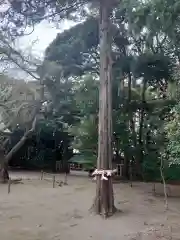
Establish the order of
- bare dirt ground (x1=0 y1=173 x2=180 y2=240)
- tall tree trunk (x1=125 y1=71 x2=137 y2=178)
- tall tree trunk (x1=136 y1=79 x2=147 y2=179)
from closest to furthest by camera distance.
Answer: bare dirt ground (x1=0 y1=173 x2=180 y2=240) → tall tree trunk (x1=125 y1=71 x2=137 y2=178) → tall tree trunk (x1=136 y1=79 x2=147 y2=179)

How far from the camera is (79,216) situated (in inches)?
314

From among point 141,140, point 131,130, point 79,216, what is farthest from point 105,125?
point 141,140

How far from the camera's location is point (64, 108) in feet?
52.1

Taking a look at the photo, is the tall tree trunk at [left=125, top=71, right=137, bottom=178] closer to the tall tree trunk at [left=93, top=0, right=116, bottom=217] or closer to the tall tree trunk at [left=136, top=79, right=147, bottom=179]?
the tall tree trunk at [left=136, top=79, right=147, bottom=179]

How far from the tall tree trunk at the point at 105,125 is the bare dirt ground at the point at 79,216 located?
14.2 inches

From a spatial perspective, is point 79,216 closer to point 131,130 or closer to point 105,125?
point 105,125

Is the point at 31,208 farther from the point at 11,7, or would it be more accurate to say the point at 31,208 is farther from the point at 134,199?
the point at 11,7

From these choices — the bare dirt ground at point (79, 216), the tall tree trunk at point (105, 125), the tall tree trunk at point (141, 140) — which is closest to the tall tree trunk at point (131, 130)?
the tall tree trunk at point (141, 140)

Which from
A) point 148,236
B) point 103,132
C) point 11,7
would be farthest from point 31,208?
point 11,7

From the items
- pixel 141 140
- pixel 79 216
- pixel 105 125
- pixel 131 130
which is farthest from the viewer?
pixel 141 140

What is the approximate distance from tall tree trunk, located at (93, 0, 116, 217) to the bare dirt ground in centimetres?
36

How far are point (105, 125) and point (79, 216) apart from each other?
2.20 m

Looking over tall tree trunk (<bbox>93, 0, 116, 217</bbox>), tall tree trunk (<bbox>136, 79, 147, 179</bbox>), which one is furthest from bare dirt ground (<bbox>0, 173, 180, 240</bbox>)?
tall tree trunk (<bbox>136, 79, 147, 179</bbox>)

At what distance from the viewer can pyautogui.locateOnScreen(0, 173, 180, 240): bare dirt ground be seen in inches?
260
